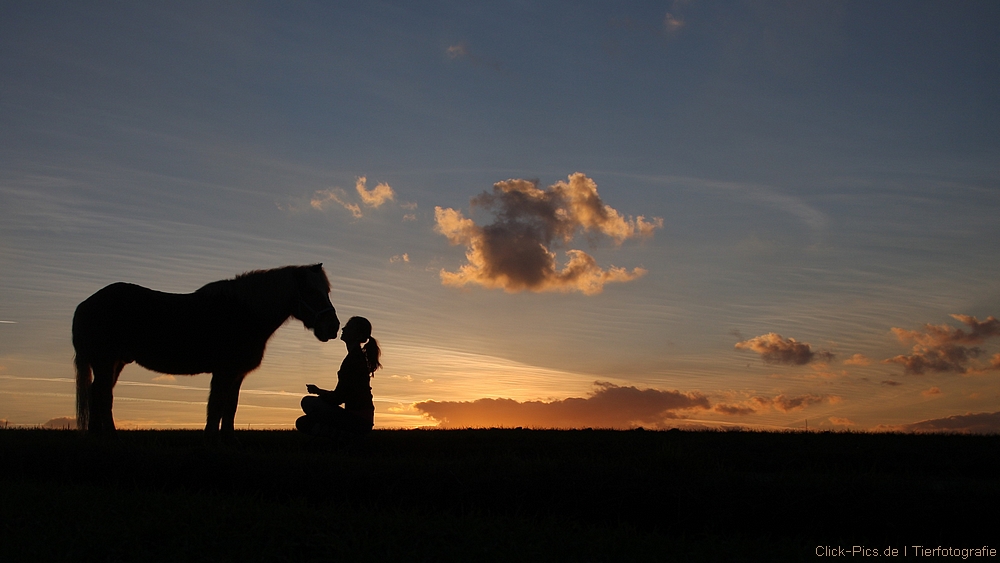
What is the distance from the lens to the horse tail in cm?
949

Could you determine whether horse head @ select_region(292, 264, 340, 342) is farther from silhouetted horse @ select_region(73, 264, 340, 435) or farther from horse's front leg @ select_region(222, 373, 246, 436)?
horse's front leg @ select_region(222, 373, 246, 436)

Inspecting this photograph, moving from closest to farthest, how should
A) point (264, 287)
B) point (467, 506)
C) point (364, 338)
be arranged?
point (467, 506)
point (364, 338)
point (264, 287)

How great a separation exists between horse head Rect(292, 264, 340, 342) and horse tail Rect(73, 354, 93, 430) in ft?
9.57

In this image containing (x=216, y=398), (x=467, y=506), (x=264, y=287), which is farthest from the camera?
(x=264, y=287)

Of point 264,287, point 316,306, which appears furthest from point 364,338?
point 264,287

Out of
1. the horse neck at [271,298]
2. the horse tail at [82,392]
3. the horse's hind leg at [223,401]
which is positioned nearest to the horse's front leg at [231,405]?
the horse's hind leg at [223,401]

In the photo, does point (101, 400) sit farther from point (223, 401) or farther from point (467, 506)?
point (467, 506)

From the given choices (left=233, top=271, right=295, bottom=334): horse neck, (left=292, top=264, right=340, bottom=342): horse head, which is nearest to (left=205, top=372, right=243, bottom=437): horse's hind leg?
(left=233, top=271, right=295, bottom=334): horse neck

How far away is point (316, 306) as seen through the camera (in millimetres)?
9344

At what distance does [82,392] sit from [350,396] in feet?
12.9

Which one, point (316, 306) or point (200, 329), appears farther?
point (200, 329)

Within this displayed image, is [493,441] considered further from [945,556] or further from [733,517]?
[945,556]

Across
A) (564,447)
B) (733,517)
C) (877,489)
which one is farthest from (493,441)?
(877,489)

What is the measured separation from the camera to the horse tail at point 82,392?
9492 millimetres
